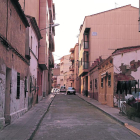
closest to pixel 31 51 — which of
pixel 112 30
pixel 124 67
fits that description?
pixel 124 67

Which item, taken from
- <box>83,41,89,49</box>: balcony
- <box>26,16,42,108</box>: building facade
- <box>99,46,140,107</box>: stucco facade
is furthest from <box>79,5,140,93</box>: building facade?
<box>99,46,140,107</box>: stucco facade

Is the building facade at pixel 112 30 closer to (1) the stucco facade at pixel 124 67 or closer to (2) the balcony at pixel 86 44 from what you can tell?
(2) the balcony at pixel 86 44

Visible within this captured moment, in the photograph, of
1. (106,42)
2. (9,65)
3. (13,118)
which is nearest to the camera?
(9,65)

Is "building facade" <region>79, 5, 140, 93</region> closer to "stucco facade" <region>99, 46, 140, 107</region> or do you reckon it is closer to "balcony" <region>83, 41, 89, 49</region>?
"balcony" <region>83, 41, 89, 49</region>

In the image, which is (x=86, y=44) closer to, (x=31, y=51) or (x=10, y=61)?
(x=31, y=51)

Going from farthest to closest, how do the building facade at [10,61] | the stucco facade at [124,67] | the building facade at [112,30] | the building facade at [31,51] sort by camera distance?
1. the building facade at [112,30]
2. the stucco facade at [124,67]
3. the building facade at [31,51]
4. the building facade at [10,61]

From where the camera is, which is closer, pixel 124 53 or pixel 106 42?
pixel 124 53

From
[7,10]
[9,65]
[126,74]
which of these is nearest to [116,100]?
[126,74]

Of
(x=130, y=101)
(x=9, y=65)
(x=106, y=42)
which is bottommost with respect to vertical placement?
(x=130, y=101)

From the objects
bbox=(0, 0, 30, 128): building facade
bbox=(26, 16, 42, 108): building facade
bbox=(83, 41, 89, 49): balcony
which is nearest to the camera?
bbox=(0, 0, 30, 128): building facade

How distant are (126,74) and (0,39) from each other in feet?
38.8

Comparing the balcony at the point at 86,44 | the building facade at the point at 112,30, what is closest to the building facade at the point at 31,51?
the building facade at the point at 112,30

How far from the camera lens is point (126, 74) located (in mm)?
18078

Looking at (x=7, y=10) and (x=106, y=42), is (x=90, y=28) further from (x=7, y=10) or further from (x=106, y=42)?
(x=7, y=10)
